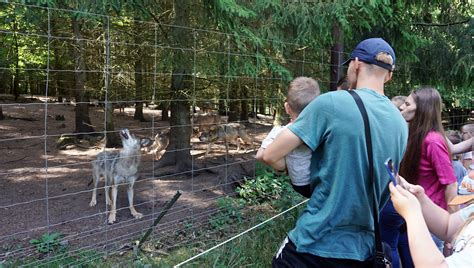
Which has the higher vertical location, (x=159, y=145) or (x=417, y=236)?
(x=417, y=236)

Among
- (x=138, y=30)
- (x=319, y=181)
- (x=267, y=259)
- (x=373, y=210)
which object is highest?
(x=138, y=30)

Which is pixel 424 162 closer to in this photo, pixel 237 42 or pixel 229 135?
pixel 237 42

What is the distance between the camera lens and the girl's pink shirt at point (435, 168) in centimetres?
337

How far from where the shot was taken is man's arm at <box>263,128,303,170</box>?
2076 millimetres

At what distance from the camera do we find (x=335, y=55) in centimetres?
730

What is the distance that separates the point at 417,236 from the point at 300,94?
3.56ft

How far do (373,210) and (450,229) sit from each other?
21.3 inches

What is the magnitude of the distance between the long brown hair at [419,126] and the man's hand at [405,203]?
1.79 meters

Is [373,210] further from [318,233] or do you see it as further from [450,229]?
[450,229]

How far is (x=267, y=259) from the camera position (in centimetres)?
470

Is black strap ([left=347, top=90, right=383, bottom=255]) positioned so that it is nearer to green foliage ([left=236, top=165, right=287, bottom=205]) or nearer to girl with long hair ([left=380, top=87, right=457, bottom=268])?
girl with long hair ([left=380, top=87, right=457, bottom=268])

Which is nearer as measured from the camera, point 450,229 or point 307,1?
point 450,229

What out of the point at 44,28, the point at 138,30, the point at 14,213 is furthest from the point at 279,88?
the point at 44,28

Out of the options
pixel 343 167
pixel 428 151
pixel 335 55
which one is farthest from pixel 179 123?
pixel 343 167
